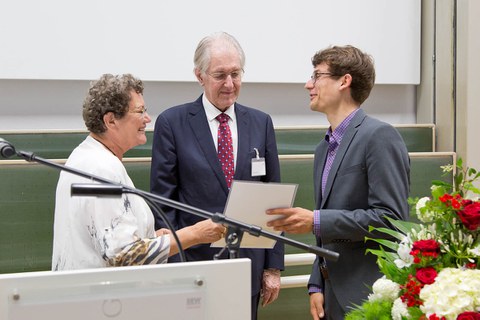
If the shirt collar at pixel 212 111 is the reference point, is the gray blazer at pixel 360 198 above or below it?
below

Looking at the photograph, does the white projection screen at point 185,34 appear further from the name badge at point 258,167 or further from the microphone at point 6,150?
the microphone at point 6,150

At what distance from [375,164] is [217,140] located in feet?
2.60

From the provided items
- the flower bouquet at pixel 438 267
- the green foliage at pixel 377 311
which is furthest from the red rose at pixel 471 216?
the green foliage at pixel 377 311

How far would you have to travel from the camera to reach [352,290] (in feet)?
7.49

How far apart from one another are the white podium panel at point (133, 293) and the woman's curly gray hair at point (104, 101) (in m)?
1.03

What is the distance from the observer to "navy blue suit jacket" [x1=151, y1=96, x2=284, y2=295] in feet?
8.87

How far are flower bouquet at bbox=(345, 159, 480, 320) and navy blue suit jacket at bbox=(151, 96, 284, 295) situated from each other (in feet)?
4.02

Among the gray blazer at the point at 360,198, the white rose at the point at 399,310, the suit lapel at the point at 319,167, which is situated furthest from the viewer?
the suit lapel at the point at 319,167

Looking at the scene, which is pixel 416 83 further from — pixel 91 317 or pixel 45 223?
pixel 91 317

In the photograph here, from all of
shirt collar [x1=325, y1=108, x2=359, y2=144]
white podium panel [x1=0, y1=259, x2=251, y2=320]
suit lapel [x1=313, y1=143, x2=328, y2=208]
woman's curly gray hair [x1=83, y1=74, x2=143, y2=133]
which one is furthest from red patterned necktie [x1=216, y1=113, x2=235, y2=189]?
white podium panel [x1=0, y1=259, x2=251, y2=320]

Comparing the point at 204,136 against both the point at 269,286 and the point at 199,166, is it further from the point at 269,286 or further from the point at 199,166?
the point at 269,286

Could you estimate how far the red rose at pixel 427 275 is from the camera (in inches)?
55.2

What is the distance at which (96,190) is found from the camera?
135 centimetres

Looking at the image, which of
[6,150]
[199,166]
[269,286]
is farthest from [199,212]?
[269,286]
